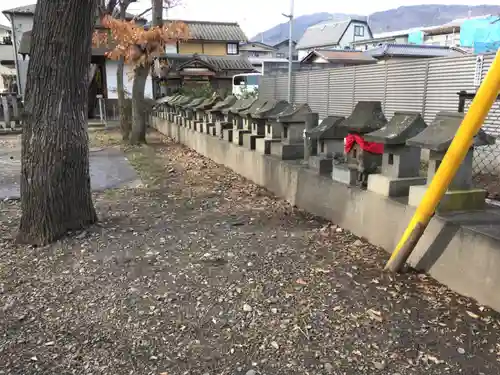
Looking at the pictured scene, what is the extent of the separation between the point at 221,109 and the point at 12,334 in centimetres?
674

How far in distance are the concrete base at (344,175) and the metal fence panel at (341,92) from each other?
898 cm

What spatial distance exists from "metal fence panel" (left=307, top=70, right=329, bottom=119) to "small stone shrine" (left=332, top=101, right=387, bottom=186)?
10.6 metres

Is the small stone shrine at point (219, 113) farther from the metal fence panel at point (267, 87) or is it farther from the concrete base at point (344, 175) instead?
the metal fence panel at point (267, 87)

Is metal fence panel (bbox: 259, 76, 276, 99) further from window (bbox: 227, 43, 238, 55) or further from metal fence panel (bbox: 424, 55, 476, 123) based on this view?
window (bbox: 227, 43, 238, 55)

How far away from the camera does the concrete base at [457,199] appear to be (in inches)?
137

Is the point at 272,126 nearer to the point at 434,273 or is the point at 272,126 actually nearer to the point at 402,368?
the point at 434,273

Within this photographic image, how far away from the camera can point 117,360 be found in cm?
253

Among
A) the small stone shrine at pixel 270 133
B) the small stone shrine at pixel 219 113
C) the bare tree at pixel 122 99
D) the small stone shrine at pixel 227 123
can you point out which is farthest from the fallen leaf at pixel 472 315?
the bare tree at pixel 122 99

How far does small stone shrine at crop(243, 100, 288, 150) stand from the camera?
6572mm

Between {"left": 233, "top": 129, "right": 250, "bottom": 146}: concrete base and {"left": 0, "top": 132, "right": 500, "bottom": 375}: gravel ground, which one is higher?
{"left": 233, "top": 129, "right": 250, "bottom": 146}: concrete base

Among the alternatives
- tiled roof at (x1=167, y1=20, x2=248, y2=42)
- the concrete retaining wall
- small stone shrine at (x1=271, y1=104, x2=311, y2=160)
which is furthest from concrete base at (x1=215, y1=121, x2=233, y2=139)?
tiled roof at (x1=167, y1=20, x2=248, y2=42)

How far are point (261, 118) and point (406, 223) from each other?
11.8 ft

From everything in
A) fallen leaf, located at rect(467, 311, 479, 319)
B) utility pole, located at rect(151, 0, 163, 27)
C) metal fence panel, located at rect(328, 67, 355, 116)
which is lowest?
fallen leaf, located at rect(467, 311, 479, 319)

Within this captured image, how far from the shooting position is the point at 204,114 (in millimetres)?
10453
